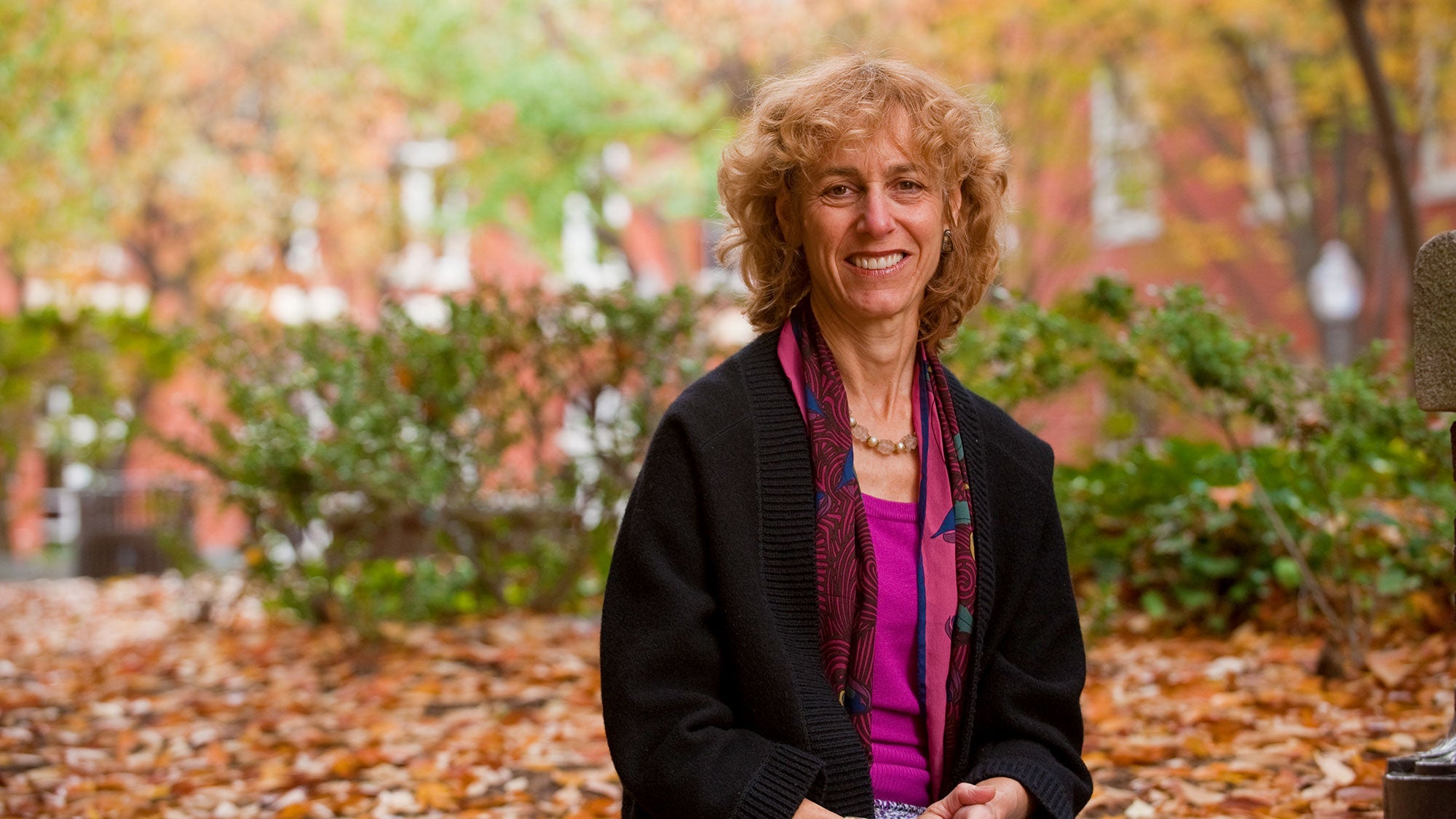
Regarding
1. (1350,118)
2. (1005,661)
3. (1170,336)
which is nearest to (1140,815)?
(1005,661)

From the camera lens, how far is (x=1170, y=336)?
14.1 ft

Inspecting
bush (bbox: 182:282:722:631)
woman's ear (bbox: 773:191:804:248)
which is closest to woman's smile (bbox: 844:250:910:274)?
woman's ear (bbox: 773:191:804:248)

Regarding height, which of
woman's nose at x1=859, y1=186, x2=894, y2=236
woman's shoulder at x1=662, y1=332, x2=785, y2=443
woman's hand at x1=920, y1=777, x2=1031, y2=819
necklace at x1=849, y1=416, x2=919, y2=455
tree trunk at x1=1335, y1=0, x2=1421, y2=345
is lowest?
woman's hand at x1=920, y1=777, x2=1031, y2=819

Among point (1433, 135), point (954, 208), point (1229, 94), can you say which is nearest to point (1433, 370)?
point (954, 208)

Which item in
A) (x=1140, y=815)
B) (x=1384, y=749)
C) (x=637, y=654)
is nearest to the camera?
(x=637, y=654)

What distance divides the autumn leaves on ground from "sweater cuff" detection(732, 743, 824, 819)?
5.33 ft

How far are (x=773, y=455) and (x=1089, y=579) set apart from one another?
14.5ft

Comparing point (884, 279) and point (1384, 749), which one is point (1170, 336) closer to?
point (1384, 749)

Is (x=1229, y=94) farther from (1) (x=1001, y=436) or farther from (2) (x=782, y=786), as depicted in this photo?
(2) (x=782, y=786)

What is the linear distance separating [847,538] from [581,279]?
7.81 metres

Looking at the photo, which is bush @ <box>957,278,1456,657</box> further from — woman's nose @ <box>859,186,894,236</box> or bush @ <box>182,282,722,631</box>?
woman's nose @ <box>859,186,894,236</box>

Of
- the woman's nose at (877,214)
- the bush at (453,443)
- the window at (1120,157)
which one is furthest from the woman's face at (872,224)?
the window at (1120,157)

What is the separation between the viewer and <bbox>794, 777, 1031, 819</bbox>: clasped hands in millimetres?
1970

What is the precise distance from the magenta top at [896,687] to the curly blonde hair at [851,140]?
48 centimetres
